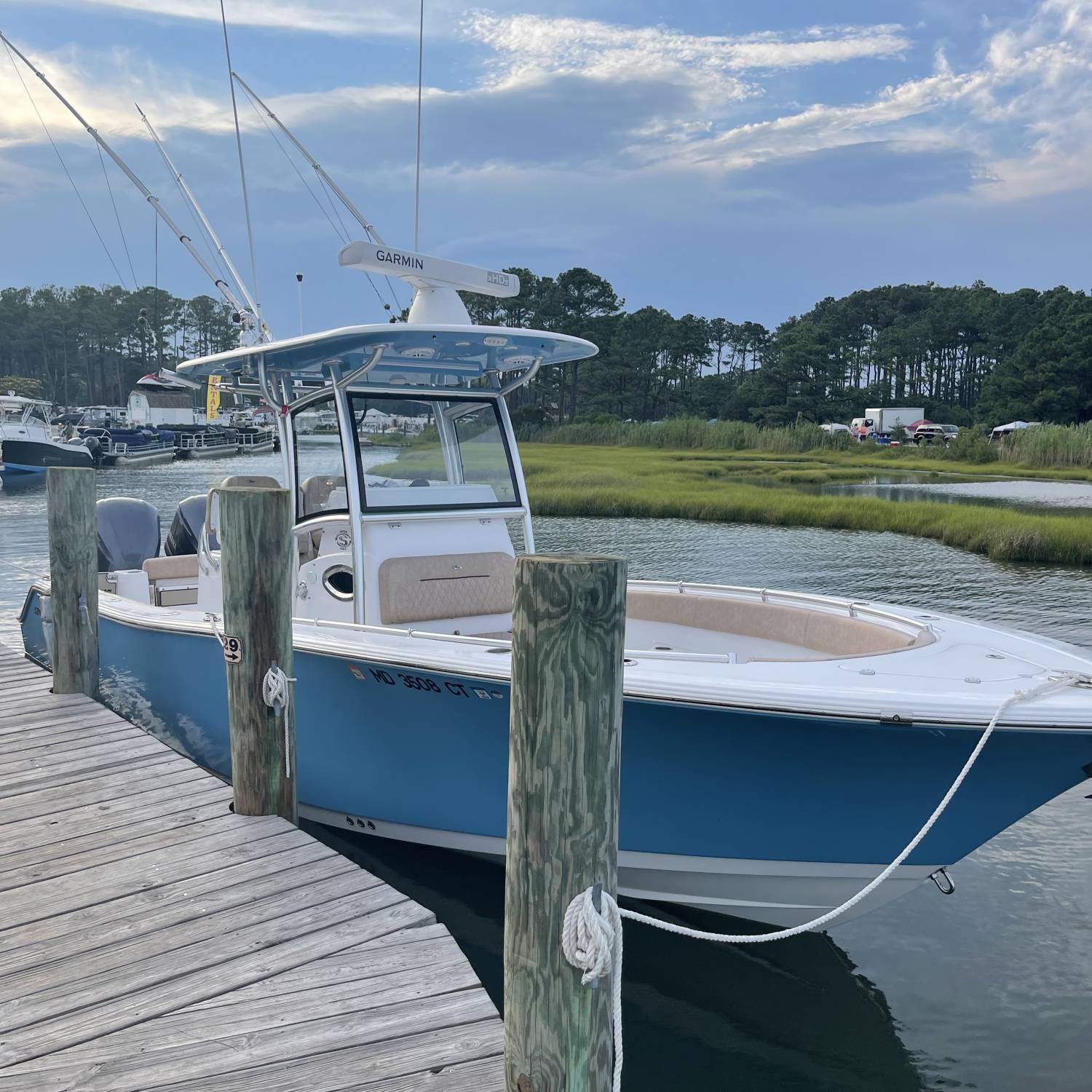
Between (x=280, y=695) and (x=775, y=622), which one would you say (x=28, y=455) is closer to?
(x=280, y=695)

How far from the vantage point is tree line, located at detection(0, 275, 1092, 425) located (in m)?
59.5

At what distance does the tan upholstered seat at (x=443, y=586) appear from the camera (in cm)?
566

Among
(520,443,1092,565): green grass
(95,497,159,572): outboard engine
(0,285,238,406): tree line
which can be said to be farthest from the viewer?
(0,285,238,406): tree line

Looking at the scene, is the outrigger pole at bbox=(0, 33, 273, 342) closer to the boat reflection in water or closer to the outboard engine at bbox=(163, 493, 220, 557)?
the outboard engine at bbox=(163, 493, 220, 557)

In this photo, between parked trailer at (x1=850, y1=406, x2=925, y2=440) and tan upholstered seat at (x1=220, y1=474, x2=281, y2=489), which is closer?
tan upholstered seat at (x1=220, y1=474, x2=281, y2=489)

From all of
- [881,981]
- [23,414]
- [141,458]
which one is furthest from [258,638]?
[141,458]

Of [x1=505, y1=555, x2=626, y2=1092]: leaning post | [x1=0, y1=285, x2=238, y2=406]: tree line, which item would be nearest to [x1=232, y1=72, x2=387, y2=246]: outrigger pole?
[x1=505, y1=555, x2=626, y2=1092]: leaning post

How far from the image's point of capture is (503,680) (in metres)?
4.20

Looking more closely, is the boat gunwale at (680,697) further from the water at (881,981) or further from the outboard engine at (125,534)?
the outboard engine at (125,534)

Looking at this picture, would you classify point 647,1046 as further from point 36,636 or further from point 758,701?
point 36,636

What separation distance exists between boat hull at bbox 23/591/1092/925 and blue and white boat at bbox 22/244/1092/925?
0.4 inches

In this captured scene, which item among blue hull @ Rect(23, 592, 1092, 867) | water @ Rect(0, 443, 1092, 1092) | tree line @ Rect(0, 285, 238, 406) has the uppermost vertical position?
tree line @ Rect(0, 285, 238, 406)

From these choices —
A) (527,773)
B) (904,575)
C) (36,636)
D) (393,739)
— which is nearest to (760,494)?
(904,575)

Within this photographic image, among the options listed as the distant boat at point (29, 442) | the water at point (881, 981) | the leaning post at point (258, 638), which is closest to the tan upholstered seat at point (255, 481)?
the water at point (881, 981)
